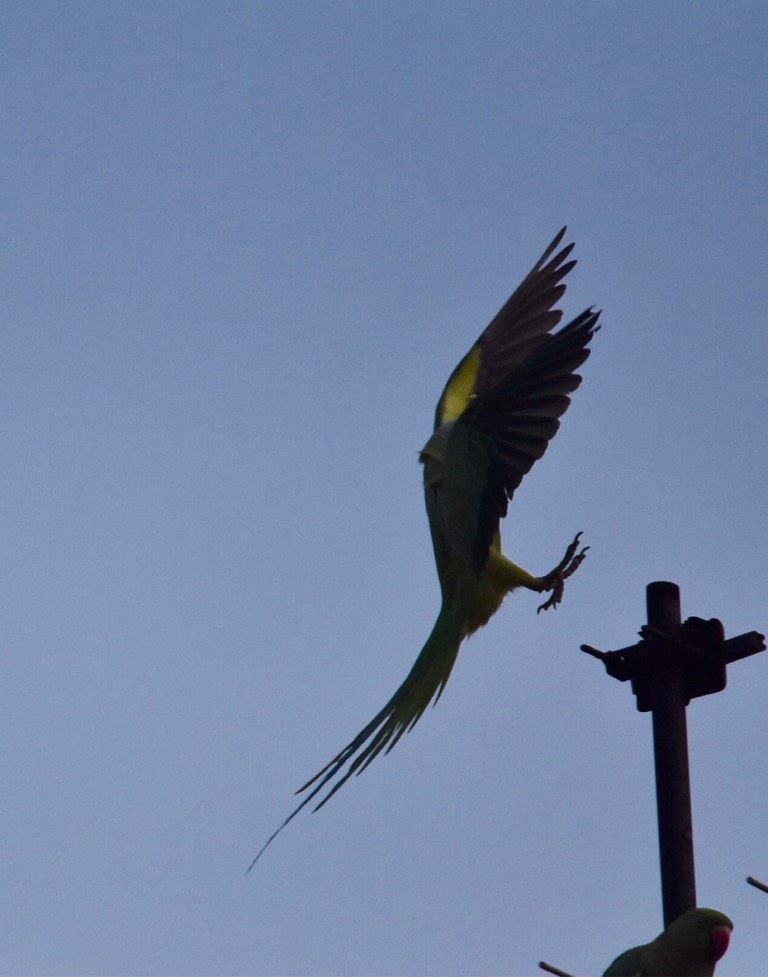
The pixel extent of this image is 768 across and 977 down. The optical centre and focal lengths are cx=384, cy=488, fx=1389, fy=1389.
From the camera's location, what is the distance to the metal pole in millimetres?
3867

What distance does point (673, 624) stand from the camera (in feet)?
13.7

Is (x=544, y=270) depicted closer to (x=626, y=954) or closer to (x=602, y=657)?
(x=602, y=657)

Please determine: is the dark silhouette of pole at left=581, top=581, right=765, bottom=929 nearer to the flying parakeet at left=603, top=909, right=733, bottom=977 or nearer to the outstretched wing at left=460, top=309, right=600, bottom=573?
the flying parakeet at left=603, top=909, right=733, bottom=977

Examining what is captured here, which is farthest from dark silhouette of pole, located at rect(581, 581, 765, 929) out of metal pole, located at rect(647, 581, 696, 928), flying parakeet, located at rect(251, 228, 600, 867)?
flying parakeet, located at rect(251, 228, 600, 867)

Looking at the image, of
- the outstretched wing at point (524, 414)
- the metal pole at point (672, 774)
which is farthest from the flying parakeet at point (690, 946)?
the outstretched wing at point (524, 414)

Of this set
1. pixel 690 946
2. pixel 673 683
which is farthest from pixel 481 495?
pixel 690 946

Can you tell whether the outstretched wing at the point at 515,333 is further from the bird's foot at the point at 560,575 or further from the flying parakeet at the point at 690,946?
the flying parakeet at the point at 690,946

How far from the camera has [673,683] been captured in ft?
13.4

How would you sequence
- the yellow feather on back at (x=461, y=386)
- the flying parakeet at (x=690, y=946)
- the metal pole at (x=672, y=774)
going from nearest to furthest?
the flying parakeet at (x=690, y=946), the metal pole at (x=672, y=774), the yellow feather on back at (x=461, y=386)

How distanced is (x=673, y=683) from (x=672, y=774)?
267mm

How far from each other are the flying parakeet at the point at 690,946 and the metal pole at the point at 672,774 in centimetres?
11

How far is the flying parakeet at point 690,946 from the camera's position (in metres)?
3.66

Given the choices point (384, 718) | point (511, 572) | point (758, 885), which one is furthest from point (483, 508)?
point (758, 885)

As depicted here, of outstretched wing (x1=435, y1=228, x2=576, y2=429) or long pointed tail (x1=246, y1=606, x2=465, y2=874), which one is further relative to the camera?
outstretched wing (x1=435, y1=228, x2=576, y2=429)
